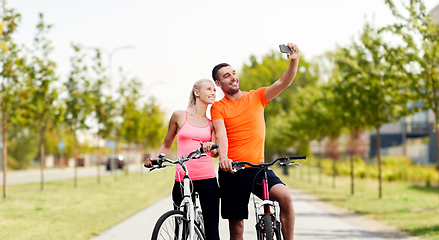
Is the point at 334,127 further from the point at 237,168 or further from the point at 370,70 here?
the point at 237,168

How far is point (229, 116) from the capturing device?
484cm

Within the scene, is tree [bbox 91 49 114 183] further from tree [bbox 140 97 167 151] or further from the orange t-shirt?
the orange t-shirt

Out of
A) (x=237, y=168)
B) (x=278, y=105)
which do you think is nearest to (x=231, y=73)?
(x=237, y=168)

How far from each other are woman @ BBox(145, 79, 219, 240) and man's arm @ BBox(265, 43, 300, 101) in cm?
51

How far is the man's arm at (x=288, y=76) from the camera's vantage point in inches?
181

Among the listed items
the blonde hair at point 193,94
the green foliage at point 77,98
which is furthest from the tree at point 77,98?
the blonde hair at point 193,94

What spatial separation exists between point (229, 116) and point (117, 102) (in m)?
24.0

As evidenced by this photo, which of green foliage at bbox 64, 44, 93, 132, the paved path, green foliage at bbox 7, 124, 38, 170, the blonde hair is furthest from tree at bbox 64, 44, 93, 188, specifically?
green foliage at bbox 7, 124, 38, 170

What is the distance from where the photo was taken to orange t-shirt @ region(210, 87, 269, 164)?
4.82 meters

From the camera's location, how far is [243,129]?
4.83 metres

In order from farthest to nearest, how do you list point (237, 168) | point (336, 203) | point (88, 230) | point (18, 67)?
point (336, 203) → point (18, 67) → point (88, 230) → point (237, 168)

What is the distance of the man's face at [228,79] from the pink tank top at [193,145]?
39 cm

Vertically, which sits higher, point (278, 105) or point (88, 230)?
point (278, 105)

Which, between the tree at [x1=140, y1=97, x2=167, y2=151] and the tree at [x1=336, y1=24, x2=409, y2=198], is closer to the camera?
the tree at [x1=336, y1=24, x2=409, y2=198]
